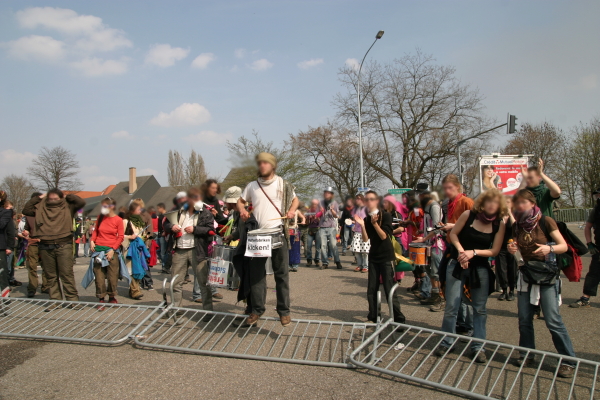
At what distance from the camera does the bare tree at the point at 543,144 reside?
39156 millimetres

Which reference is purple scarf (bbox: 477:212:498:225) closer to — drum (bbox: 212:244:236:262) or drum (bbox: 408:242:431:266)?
drum (bbox: 408:242:431:266)

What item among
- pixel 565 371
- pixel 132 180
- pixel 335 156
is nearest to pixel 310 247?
pixel 565 371

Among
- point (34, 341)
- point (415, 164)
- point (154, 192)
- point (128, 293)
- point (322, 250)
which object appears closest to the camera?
point (34, 341)

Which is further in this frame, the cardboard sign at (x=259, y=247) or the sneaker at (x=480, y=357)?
the cardboard sign at (x=259, y=247)

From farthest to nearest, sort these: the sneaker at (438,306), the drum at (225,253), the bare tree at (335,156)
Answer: the bare tree at (335,156)
the sneaker at (438,306)
the drum at (225,253)

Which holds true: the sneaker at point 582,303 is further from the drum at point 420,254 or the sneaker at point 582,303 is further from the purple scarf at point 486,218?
the purple scarf at point 486,218

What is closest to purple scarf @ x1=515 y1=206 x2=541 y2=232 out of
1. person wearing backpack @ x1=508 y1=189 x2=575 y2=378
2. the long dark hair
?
person wearing backpack @ x1=508 y1=189 x2=575 y2=378

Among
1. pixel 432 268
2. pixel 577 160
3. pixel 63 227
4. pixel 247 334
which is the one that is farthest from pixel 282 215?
pixel 577 160

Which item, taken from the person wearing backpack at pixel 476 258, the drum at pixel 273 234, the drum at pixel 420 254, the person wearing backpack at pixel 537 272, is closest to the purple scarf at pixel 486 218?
the person wearing backpack at pixel 476 258

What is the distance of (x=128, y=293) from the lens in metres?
8.41

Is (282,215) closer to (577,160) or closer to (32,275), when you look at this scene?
(32,275)

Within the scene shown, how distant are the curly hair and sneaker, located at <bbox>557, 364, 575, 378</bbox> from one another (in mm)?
1477

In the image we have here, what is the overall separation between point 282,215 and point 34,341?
3.37 m

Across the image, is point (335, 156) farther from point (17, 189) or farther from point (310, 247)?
point (17, 189)
